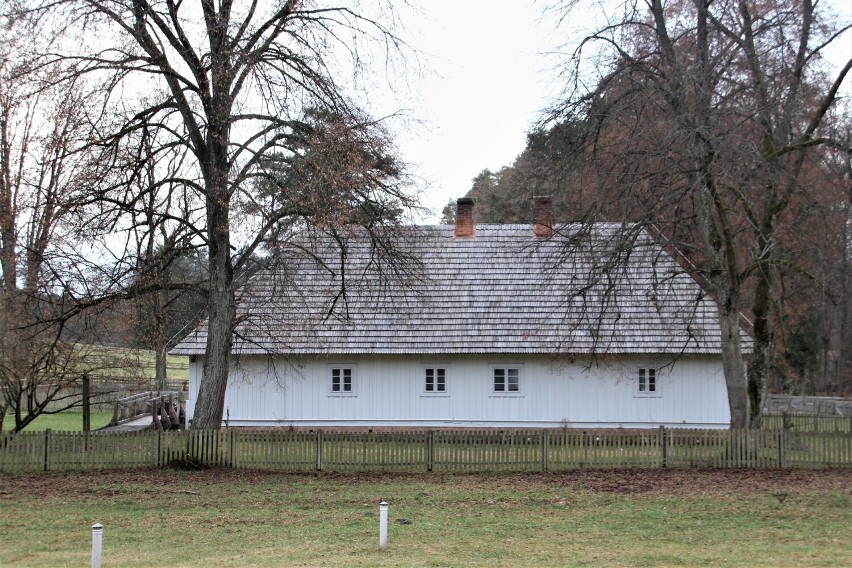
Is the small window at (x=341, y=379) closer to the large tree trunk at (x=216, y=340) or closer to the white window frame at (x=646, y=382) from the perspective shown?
the large tree trunk at (x=216, y=340)

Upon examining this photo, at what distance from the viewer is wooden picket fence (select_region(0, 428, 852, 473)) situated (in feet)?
65.0

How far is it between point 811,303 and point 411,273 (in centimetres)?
3290

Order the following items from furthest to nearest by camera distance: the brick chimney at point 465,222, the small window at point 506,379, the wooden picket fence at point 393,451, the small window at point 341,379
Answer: the brick chimney at point 465,222, the small window at point 341,379, the small window at point 506,379, the wooden picket fence at point 393,451

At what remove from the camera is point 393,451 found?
19.9m

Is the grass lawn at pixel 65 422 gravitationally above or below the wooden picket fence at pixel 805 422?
below

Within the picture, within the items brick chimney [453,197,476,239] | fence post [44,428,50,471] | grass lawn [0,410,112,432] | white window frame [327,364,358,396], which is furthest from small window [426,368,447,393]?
grass lawn [0,410,112,432]

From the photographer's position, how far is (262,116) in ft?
61.8

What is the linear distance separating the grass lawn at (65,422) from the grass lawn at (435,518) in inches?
702

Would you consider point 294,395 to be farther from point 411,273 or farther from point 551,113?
point 551,113

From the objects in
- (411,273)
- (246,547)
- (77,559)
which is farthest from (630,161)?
(77,559)

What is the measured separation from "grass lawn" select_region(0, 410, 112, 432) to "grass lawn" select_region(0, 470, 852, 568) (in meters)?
17.8

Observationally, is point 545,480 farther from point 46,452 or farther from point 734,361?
point 46,452

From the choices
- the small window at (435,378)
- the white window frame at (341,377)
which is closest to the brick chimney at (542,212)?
the small window at (435,378)

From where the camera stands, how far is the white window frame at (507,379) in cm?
2753
